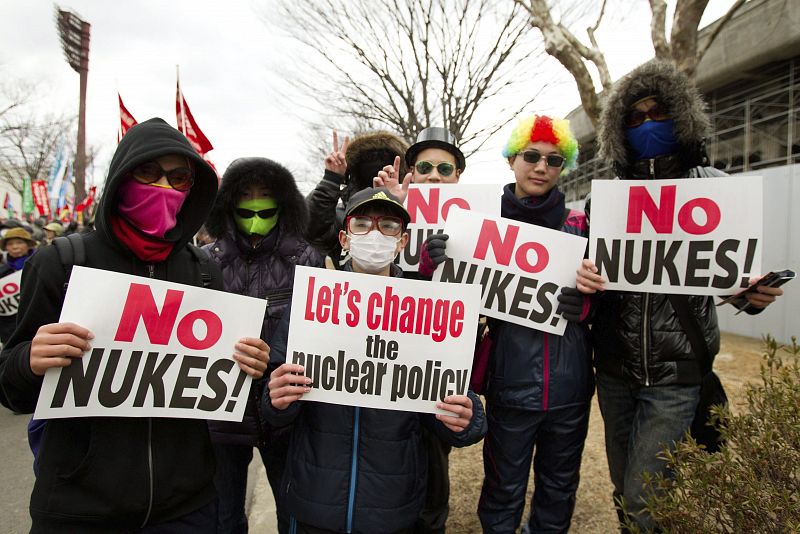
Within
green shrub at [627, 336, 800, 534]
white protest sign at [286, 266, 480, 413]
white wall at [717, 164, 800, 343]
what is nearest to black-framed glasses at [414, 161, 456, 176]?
white protest sign at [286, 266, 480, 413]

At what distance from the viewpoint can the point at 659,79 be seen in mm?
2455

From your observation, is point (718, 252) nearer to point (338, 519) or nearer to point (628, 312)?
point (628, 312)

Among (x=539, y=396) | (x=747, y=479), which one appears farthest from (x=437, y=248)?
(x=747, y=479)

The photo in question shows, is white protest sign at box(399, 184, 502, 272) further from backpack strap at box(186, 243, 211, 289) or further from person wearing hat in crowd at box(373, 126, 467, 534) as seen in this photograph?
backpack strap at box(186, 243, 211, 289)

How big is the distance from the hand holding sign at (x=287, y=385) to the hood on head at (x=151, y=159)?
0.68 m

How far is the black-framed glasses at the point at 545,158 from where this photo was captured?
2.62 meters

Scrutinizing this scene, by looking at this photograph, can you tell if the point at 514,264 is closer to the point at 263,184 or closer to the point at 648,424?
the point at 648,424

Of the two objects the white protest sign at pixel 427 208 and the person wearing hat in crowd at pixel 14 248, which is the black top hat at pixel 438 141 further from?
the person wearing hat in crowd at pixel 14 248

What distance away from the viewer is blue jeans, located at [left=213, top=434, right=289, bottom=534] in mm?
2439

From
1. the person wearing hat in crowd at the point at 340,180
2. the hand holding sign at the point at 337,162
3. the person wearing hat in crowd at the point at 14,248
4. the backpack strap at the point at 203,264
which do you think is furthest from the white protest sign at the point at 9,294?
the backpack strap at the point at 203,264

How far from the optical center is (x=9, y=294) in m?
5.37

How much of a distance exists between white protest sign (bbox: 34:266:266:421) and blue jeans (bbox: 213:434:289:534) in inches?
29.4

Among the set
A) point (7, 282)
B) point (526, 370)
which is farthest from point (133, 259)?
point (7, 282)

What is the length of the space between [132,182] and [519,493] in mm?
2375
